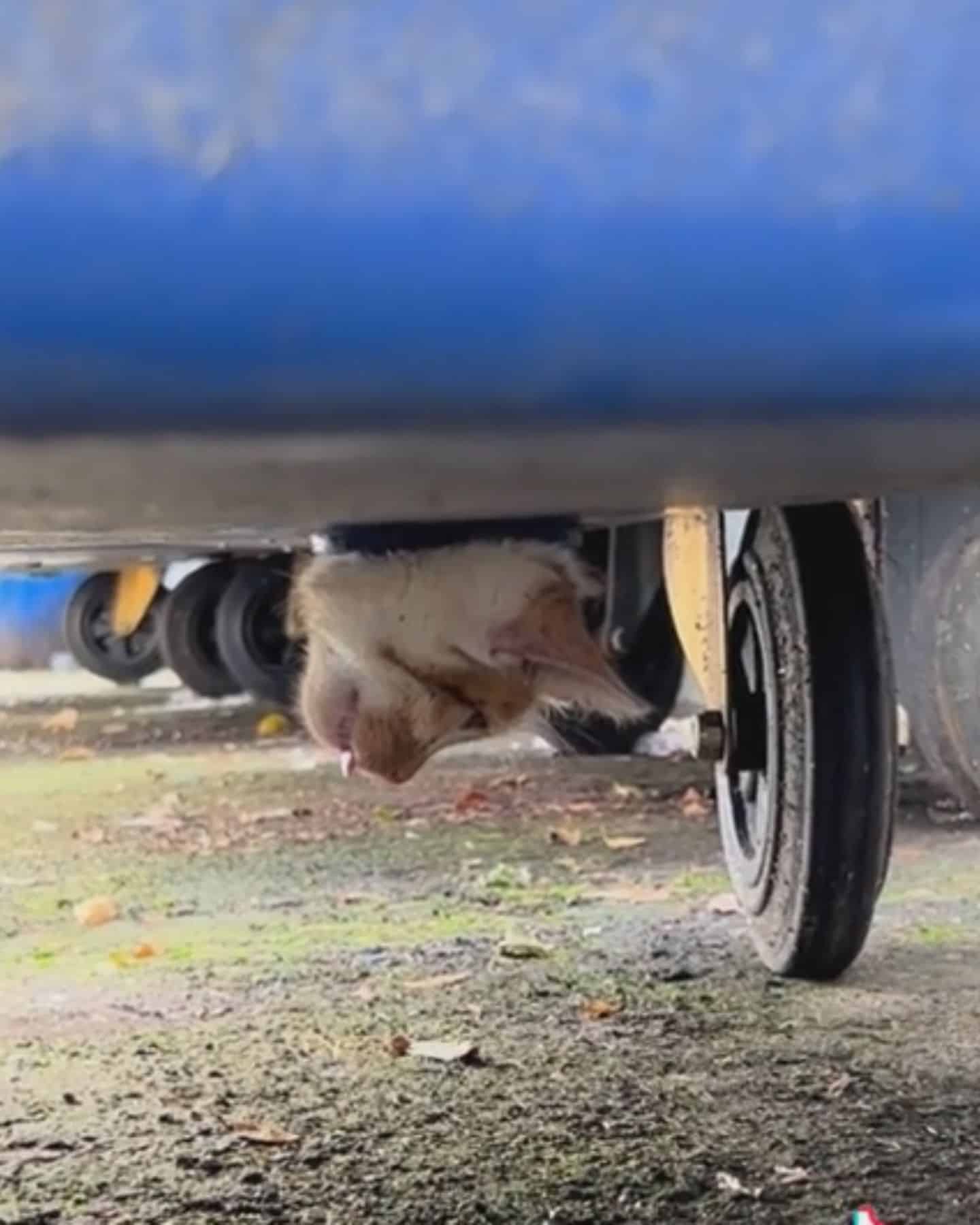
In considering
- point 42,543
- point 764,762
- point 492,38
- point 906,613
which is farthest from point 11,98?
point 906,613

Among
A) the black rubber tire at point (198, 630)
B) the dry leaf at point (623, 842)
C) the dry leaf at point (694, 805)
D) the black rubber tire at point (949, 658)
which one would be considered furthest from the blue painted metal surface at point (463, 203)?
the black rubber tire at point (198, 630)

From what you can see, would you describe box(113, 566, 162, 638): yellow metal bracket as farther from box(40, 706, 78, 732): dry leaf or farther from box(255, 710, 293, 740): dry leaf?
box(255, 710, 293, 740): dry leaf

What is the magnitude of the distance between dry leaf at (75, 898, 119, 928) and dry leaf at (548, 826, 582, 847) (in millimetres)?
621

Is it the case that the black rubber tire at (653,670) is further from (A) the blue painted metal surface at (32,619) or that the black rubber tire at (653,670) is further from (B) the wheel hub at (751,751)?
(A) the blue painted metal surface at (32,619)

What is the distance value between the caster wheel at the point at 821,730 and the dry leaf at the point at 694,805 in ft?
3.26

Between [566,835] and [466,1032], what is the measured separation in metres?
0.94

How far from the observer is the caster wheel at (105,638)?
457 centimetres

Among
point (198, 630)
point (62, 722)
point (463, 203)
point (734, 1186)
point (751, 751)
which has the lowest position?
point (734, 1186)

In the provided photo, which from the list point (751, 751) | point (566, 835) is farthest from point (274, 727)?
point (751, 751)

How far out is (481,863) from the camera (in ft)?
6.85

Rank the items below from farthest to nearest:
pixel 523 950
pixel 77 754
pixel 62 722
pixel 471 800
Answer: pixel 62 722, pixel 77 754, pixel 471 800, pixel 523 950

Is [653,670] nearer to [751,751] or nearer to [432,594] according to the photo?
[751,751]

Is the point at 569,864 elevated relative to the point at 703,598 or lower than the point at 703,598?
lower

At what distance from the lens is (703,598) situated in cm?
151
